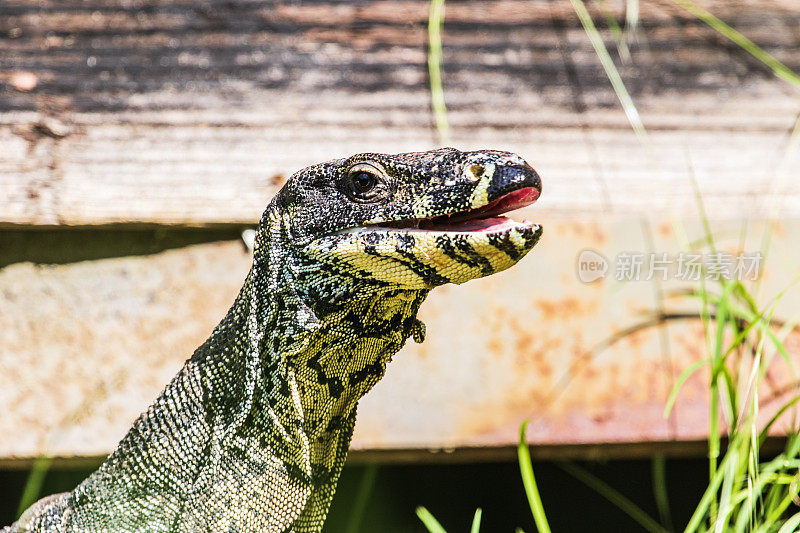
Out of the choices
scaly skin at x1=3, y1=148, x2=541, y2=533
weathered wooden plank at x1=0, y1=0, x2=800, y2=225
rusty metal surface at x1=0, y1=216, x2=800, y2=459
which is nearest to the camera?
scaly skin at x1=3, y1=148, x2=541, y2=533

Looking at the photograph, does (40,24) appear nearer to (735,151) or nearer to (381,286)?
(381,286)

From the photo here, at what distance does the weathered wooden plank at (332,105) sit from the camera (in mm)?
2289

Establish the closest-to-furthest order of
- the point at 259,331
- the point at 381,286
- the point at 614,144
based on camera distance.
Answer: the point at 381,286
the point at 259,331
the point at 614,144

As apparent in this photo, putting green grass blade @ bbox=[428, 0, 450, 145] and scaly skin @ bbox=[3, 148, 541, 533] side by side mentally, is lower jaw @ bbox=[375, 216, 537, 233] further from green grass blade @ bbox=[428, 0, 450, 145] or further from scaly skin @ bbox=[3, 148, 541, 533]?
green grass blade @ bbox=[428, 0, 450, 145]

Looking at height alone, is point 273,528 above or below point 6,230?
below

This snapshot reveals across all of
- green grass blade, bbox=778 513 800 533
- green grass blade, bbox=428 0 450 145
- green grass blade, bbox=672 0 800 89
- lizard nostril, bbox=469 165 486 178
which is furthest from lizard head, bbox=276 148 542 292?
green grass blade, bbox=672 0 800 89

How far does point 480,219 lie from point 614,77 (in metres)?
1.15

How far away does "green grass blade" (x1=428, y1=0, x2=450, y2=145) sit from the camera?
7.41ft

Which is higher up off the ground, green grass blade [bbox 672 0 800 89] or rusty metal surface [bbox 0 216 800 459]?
green grass blade [bbox 672 0 800 89]

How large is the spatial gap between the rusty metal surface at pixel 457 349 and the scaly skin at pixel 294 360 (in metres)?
0.47

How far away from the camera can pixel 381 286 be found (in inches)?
60.4

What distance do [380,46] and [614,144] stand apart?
741 mm

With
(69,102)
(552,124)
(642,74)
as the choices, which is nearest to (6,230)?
(69,102)

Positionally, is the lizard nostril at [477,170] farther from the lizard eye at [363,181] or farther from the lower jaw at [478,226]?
the lizard eye at [363,181]
